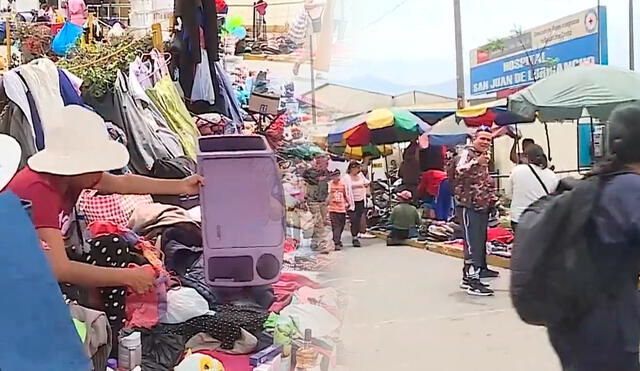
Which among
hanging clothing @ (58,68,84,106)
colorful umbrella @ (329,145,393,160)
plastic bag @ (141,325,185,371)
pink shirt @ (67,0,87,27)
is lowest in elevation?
plastic bag @ (141,325,185,371)

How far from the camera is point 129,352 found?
260 cm

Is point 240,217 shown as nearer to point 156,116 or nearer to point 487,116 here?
point 156,116

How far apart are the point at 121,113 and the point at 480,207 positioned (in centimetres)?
310

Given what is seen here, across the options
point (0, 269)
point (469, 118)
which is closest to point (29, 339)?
point (0, 269)

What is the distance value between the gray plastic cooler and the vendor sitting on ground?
6.76 meters

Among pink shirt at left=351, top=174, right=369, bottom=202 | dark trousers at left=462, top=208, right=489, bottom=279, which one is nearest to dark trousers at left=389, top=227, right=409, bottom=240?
pink shirt at left=351, top=174, right=369, bottom=202

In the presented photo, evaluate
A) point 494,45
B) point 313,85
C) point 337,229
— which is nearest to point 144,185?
point 313,85

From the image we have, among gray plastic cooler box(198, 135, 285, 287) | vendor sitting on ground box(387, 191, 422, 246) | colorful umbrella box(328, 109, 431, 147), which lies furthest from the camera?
vendor sitting on ground box(387, 191, 422, 246)

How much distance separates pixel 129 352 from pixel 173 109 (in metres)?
1.86

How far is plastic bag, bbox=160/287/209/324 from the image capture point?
2.71 meters

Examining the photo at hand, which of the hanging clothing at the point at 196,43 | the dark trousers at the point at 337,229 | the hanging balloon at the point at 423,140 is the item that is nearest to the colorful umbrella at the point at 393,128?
the hanging balloon at the point at 423,140

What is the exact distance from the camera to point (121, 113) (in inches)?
156

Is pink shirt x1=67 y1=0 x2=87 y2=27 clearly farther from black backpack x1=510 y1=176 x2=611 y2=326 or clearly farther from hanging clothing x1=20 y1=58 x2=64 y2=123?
black backpack x1=510 y1=176 x2=611 y2=326

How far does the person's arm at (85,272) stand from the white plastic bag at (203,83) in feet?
6.05
